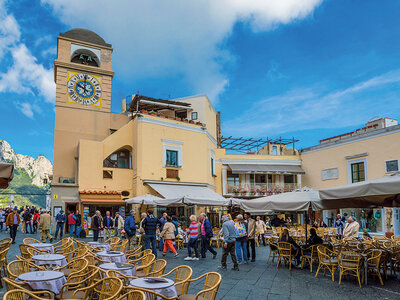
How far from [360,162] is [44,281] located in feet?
84.1

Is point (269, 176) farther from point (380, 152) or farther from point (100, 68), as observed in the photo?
point (100, 68)

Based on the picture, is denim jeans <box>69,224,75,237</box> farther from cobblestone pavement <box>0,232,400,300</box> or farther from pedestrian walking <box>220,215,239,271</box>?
pedestrian walking <box>220,215,239,271</box>

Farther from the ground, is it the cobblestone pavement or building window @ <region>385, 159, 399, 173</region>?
building window @ <region>385, 159, 399, 173</region>

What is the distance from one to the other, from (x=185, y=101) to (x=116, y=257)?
22533 millimetres

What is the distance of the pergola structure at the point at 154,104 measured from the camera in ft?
85.4

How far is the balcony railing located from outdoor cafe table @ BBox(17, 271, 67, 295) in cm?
2406

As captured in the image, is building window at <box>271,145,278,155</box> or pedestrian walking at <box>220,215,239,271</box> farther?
building window at <box>271,145,278,155</box>

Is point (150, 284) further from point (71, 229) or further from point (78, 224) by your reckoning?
point (78, 224)

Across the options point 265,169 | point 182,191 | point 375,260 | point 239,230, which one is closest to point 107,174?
point 182,191

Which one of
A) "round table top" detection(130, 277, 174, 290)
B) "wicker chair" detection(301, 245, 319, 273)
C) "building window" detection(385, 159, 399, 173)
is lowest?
"wicker chair" detection(301, 245, 319, 273)

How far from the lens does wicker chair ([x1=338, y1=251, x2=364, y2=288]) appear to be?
293 inches

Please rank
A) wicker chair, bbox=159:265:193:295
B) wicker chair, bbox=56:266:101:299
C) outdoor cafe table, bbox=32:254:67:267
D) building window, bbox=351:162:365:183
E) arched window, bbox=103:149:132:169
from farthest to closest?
building window, bbox=351:162:365:183
arched window, bbox=103:149:132:169
outdoor cafe table, bbox=32:254:67:267
wicker chair, bbox=159:265:193:295
wicker chair, bbox=56:266:101:299

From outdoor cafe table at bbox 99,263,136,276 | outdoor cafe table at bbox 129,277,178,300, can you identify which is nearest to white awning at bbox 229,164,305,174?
outdoor cafe table at bbox 99,263,136,276

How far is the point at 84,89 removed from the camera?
80.0 feet
